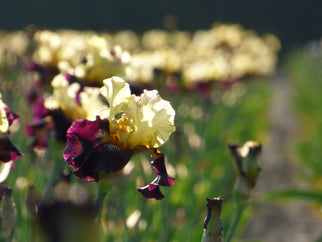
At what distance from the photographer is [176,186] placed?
2.32 m

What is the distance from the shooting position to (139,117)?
93 centimetres

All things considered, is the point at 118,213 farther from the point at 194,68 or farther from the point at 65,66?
the point at 194,68

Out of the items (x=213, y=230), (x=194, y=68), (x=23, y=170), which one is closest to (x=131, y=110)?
(x=213, y=230)

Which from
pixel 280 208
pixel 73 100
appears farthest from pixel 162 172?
pixel 280 208

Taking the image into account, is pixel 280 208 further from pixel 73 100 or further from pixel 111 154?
pixel 111 154

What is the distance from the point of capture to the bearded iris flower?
2.89 ft

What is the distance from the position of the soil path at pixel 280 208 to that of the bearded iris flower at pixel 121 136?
2.33 ft

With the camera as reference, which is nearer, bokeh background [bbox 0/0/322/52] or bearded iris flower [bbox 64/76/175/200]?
bearded iris flower [bbox 64/76/175/200]

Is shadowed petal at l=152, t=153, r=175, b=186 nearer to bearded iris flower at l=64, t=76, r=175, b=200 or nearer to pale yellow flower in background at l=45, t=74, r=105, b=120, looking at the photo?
bearded iris flower at l=64, t=76, r=175, b=200

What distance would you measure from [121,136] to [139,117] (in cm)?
6

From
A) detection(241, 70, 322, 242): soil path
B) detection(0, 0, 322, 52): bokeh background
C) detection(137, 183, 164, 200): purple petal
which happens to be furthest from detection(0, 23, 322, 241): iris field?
detection(0, 0, 322, 52): bokeh background

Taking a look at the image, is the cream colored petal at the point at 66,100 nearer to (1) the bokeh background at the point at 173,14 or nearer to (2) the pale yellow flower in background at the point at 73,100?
(2) the pale yellow flower in background at the point at 73,100

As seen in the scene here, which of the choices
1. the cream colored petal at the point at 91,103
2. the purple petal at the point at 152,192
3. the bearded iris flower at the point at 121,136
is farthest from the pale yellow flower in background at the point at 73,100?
the purple petal at the point at 152,192

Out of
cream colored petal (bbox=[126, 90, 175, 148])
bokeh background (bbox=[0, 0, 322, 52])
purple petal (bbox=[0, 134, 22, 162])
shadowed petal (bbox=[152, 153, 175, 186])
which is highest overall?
bokeh background (bbox=[0, 0, 322, 52])
